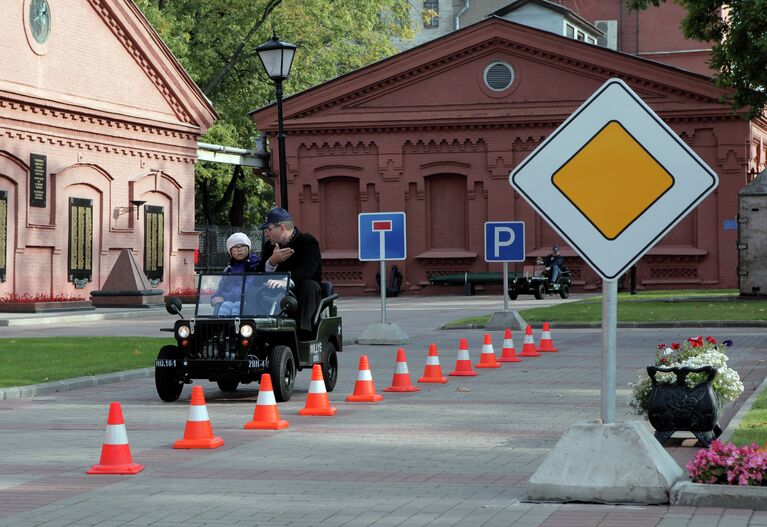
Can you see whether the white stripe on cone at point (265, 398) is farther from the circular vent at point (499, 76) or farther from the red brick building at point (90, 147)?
the circular vent at point (499, 76)

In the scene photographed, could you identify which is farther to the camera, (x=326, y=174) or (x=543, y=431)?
(x=326, y=174)

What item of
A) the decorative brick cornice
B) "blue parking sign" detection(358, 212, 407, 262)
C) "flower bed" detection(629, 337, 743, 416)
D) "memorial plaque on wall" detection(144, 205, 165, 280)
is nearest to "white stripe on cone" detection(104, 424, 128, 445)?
"flower bed" detection(629, 337, 743, 416)

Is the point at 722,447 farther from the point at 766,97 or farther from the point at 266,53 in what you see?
the point at 766,97

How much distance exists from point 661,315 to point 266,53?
11692 mm

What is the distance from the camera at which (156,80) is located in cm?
4731

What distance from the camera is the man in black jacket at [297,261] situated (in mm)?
15805

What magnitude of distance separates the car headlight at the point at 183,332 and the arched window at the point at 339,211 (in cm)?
3913

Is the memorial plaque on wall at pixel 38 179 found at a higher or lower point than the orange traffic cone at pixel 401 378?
higher

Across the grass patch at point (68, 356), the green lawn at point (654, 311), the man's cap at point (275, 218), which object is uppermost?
the man's cap at point (275, 218)

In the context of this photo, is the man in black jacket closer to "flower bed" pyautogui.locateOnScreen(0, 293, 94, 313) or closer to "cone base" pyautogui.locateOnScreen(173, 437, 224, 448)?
"cone base" pyautogui.locateOnScreen(173, 437, 224, 448)

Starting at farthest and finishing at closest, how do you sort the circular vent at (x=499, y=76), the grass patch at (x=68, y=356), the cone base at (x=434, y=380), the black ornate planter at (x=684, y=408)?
the circular vent at (x=499, y=76) < the grass patch at (x=68, y=356) < the cone base at (x=434, y=380) < the black ornate planter at (x=684, y=408)

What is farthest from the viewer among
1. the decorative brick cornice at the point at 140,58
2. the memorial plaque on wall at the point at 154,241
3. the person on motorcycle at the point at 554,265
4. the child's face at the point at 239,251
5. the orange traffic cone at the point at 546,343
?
the memorial plaque on wall at the point at 154,241

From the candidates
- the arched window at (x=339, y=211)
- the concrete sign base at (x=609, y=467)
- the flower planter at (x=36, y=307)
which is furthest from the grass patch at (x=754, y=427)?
the arched window at (x=339, y=211)

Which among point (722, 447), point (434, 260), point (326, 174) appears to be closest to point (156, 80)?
point (326, 174)
